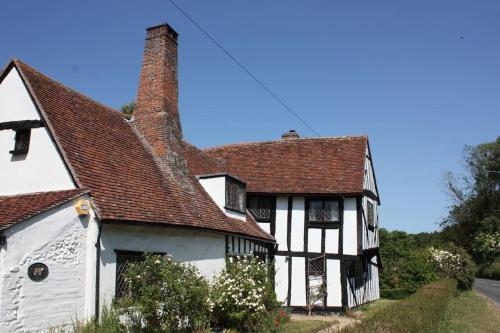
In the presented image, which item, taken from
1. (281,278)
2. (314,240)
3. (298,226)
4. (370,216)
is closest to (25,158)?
(298,226)

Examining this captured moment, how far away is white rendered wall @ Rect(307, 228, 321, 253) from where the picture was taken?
1825 cm

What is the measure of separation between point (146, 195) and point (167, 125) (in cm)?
366

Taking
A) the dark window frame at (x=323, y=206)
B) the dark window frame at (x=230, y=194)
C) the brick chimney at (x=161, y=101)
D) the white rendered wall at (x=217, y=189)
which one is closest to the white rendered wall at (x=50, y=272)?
the brick chimney at (x=161, y=101)

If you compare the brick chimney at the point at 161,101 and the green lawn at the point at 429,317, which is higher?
the brick chimney at the point at 161,101

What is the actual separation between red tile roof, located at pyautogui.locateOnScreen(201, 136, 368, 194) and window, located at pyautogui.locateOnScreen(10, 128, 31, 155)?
6.80 meters

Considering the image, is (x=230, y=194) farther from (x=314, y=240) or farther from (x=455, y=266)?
(x=455, y=266)

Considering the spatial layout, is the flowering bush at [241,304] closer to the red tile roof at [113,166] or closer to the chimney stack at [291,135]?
the red tile roof at [113,166]

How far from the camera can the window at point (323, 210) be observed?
719 inches

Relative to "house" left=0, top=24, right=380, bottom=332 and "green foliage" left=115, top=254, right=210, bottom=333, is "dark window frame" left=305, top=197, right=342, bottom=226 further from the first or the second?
"green foliage" left=115, top=254, right=210, bottom=333

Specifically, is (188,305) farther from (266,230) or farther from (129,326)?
(266,230)

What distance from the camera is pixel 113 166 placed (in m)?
11.6

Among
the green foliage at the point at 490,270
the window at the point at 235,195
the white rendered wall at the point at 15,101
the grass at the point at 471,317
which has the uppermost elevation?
the white rendered wall at the point at 15,101

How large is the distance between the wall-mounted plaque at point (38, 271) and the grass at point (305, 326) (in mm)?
6732

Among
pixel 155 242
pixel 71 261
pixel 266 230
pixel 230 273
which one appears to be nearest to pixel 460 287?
pixel 266 230
